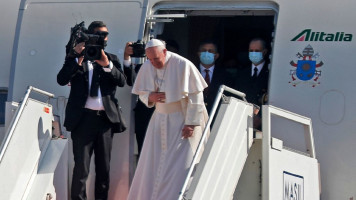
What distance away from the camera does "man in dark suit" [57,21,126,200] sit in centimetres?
1010

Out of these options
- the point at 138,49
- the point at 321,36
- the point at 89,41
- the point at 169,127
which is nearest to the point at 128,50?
the point at 138,49

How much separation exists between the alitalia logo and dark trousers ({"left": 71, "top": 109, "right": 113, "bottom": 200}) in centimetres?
240

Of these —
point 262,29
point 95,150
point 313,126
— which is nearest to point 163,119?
point 95,150

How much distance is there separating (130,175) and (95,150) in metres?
0.56

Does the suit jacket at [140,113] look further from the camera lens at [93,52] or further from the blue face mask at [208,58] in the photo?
the blue face mask at [208,58]

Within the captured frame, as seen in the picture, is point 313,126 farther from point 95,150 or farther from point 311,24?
point 95,150

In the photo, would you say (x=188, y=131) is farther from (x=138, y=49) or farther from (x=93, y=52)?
(x=138, y=49)

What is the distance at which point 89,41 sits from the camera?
997 centimetres

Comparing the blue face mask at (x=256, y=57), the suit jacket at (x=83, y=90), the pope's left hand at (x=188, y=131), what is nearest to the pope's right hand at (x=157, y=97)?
the pope's left hand at (x=188, y=131)

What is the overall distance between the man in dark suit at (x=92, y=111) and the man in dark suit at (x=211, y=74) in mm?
1231

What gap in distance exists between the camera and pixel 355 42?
10359 millimetres

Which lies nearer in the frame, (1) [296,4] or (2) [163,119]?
(2) [163,119]

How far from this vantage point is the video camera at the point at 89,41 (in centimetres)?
990

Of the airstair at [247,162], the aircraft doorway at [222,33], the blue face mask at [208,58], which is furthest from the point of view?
the aircraft doorway at [222,33]
